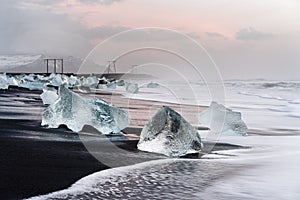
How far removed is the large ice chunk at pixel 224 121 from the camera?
8.96m

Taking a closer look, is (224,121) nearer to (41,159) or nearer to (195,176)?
(195,176)

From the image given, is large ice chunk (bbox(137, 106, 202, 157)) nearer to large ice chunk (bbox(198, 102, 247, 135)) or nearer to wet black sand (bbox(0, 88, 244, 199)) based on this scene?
wet black sand (bbox(0, 88, 244, 199))

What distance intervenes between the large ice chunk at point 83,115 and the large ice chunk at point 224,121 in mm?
1837

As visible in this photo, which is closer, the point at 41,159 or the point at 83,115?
the point at 41,159

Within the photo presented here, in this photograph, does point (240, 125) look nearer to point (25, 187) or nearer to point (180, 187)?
point (180, 187)

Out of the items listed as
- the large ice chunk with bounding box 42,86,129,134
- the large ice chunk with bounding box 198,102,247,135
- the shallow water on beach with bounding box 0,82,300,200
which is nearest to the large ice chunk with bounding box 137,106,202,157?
the shallow water on beach with bounding box 0,82,300,200

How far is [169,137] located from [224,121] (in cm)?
283

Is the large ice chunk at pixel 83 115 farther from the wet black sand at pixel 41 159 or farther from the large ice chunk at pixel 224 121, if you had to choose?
the large ice chunk at pixel 224 121

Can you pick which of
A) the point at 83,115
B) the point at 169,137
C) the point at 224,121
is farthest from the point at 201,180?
the point at 224,121

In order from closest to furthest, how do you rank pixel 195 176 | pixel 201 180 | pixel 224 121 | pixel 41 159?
pixel 201 180 → pixel 195 176 → pixel 41 159 → pixel 224 121

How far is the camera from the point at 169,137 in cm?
661

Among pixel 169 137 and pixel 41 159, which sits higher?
pixel 169 137

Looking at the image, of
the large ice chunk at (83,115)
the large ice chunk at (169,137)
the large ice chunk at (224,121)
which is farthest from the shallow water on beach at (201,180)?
the large ice chunk at (83,115)

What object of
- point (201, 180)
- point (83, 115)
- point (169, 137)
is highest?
point (83, 115)
